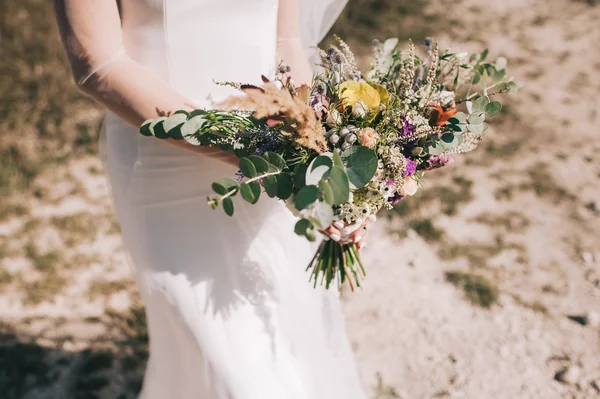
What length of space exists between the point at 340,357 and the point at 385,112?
3.74 feet

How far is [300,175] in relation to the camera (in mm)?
1279

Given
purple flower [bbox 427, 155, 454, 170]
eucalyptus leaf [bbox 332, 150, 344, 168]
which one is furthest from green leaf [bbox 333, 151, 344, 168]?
purple flower [bbox 427, 155, 454, 170]

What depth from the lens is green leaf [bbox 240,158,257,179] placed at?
4.07 ft

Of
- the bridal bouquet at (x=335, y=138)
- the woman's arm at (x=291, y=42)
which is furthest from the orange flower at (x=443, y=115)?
the woman's arm at (x=291, y=42)

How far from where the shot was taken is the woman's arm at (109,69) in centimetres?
145

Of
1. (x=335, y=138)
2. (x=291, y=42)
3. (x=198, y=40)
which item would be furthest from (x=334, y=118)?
(x=291, y=42)

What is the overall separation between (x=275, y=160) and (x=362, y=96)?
0.88 ft

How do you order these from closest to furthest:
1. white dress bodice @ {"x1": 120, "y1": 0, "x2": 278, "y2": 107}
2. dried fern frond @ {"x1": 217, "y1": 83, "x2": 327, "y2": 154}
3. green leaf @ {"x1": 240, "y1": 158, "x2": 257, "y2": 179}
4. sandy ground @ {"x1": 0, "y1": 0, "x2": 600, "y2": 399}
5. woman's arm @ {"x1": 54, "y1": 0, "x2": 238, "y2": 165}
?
dried fern frond @ {"x1": 217, "y1": 83, "x2": 327, "y2": 154} → green leaf @ {"x1": 240, "y1": 158, "x2": 257, "y2": 179} → woman's arm @ {"x1": 54, "y1": 0, "x2": 238, "y2": 165} → white dress bodice @ {"x1": 120, "y1": 0, "x2": 278, "y2": 107} → sandy ground @ {"x1": 0, "y1": 0, "x2": 600, "y2": 399}

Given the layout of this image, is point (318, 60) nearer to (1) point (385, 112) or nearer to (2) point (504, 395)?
(1) point (385, 112)

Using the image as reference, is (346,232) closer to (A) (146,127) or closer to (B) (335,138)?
(B) (335,138)

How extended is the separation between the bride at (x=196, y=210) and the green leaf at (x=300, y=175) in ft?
1.08

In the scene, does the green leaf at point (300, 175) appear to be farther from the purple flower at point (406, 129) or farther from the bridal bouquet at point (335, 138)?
the purple flower at point (406, 129)

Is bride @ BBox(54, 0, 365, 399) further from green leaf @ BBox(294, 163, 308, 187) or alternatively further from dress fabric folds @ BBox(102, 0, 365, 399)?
green leaf @ BBox(294, 163, 308, 187)

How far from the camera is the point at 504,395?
2.56 m
